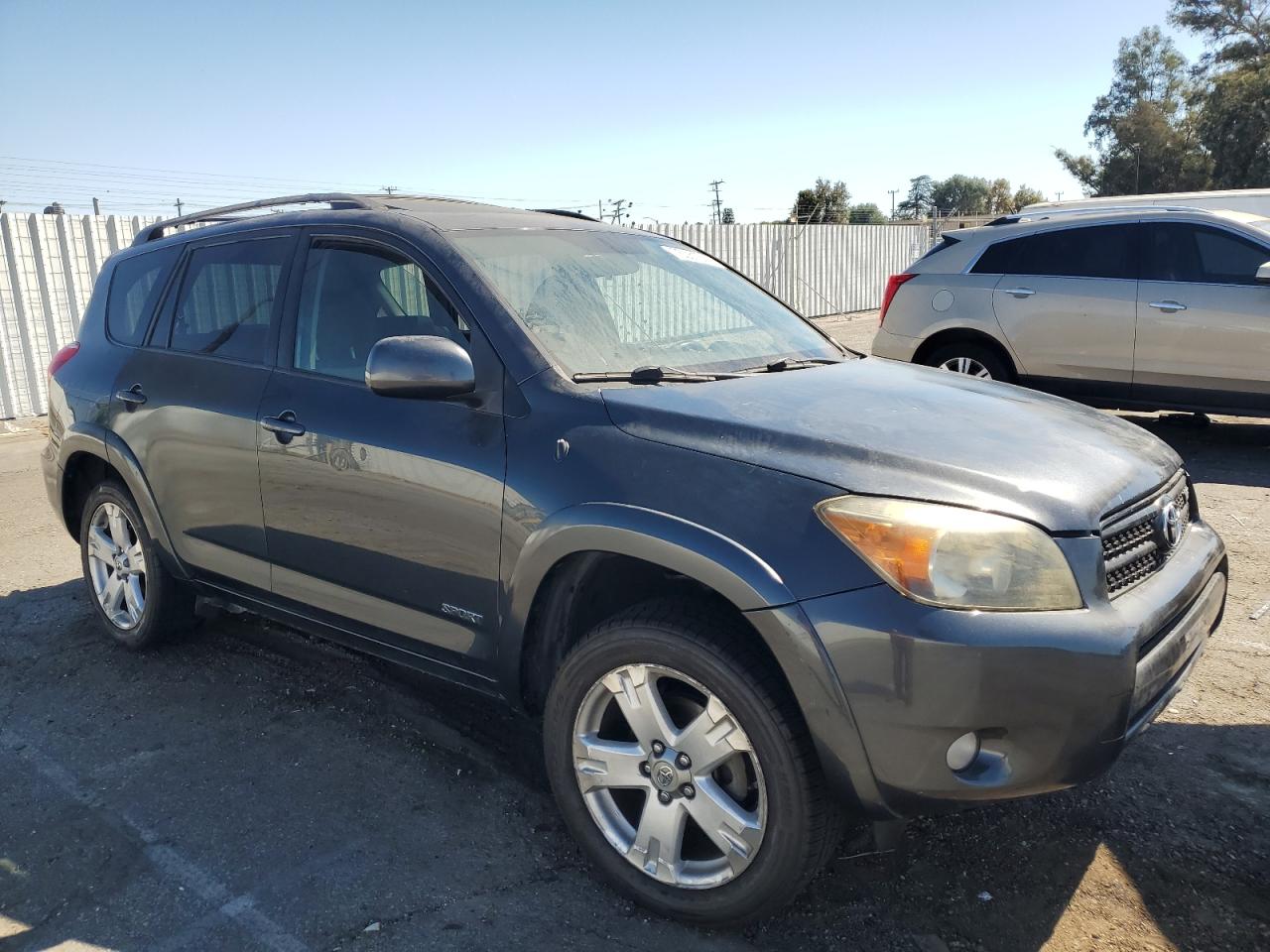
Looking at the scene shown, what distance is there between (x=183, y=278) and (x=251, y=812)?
2.27 m

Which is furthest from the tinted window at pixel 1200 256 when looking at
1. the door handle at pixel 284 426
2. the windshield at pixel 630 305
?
the door handle at pixel 284 426

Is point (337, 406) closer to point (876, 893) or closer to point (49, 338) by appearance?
point (876, 893)

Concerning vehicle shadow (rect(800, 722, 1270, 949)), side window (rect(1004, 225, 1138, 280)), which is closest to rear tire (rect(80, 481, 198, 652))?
vehicle shadow (rect(800, 722, 1270, 949))

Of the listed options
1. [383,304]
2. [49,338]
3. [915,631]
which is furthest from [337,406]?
[49,338]

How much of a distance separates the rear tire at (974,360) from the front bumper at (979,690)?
6.18 m

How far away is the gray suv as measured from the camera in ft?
7.16

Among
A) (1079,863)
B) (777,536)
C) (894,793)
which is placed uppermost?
(777,536)

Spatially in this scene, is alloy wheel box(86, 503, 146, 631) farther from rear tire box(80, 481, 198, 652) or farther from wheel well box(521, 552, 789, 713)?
wheel well box(521, 552, 789, 713)

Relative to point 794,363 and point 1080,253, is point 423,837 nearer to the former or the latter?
point 794,363

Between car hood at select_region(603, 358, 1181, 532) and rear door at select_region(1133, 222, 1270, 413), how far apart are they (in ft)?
15.9

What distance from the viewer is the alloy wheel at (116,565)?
14.1 feet

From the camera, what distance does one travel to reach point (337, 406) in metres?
3.25

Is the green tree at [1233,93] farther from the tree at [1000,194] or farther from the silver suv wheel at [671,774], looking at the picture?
the silver suv wheel at [671,774]

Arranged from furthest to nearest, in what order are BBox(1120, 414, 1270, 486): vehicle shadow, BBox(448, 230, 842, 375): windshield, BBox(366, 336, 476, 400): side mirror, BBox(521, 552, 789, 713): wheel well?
1. BBox(1120, 414, 1270, 486): vehicle shadow
2. BBox(448, 230, 842, 375): windshield
3. BBox(366, 336, 476, 400): side mirror
4. BBox(521, 552, 789, 713): wheel well
